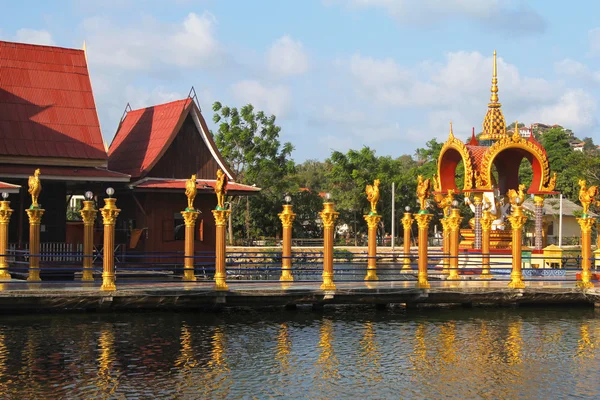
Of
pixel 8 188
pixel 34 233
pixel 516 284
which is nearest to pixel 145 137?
pixel 8 188

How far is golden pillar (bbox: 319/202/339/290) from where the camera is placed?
26094 millimetres

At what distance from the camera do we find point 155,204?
1389 inches

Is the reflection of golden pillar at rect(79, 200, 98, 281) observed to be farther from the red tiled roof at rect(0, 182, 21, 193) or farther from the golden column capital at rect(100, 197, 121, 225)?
the golden column capital at rect(100, 197, 121, 225)

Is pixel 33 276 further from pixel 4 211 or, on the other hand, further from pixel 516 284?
pixel 516 284

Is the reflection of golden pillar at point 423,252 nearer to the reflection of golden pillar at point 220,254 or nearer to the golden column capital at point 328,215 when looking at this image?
the golden column capital at point 328,215

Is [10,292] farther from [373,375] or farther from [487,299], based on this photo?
[487,299]

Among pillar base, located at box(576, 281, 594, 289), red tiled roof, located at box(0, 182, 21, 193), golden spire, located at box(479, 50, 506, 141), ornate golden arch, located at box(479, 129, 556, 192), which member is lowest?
pillar base, located at box(576, 281, 594, 289)

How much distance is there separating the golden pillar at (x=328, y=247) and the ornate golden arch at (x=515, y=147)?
496 inches

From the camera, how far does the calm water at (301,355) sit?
17.3 metres

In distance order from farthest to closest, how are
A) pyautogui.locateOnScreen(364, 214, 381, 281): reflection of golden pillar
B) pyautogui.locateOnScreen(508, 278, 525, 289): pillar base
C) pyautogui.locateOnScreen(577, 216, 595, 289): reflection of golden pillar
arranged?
pyautogui.locateOnScreen(364, 214, 381, 281): reflection of golden pillar → pyautogui.locateOnScreen(577, 216, 595, 289): reflection of golden pillar → pyautogui.locateOnScreen(508, 278, 525, 289): pillar base

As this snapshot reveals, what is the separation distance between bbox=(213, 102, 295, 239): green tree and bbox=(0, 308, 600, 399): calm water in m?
34.6

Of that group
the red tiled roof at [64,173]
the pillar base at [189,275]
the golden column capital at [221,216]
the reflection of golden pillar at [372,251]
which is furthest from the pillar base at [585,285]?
the red tiled roof at [64,173]

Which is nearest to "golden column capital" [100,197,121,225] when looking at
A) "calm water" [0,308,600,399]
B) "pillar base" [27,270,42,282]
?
"calm water" [0,308,600,399]

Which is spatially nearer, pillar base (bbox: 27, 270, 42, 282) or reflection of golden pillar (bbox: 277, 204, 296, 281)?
pillar base (bbox: 27, 270, 42, 282)
